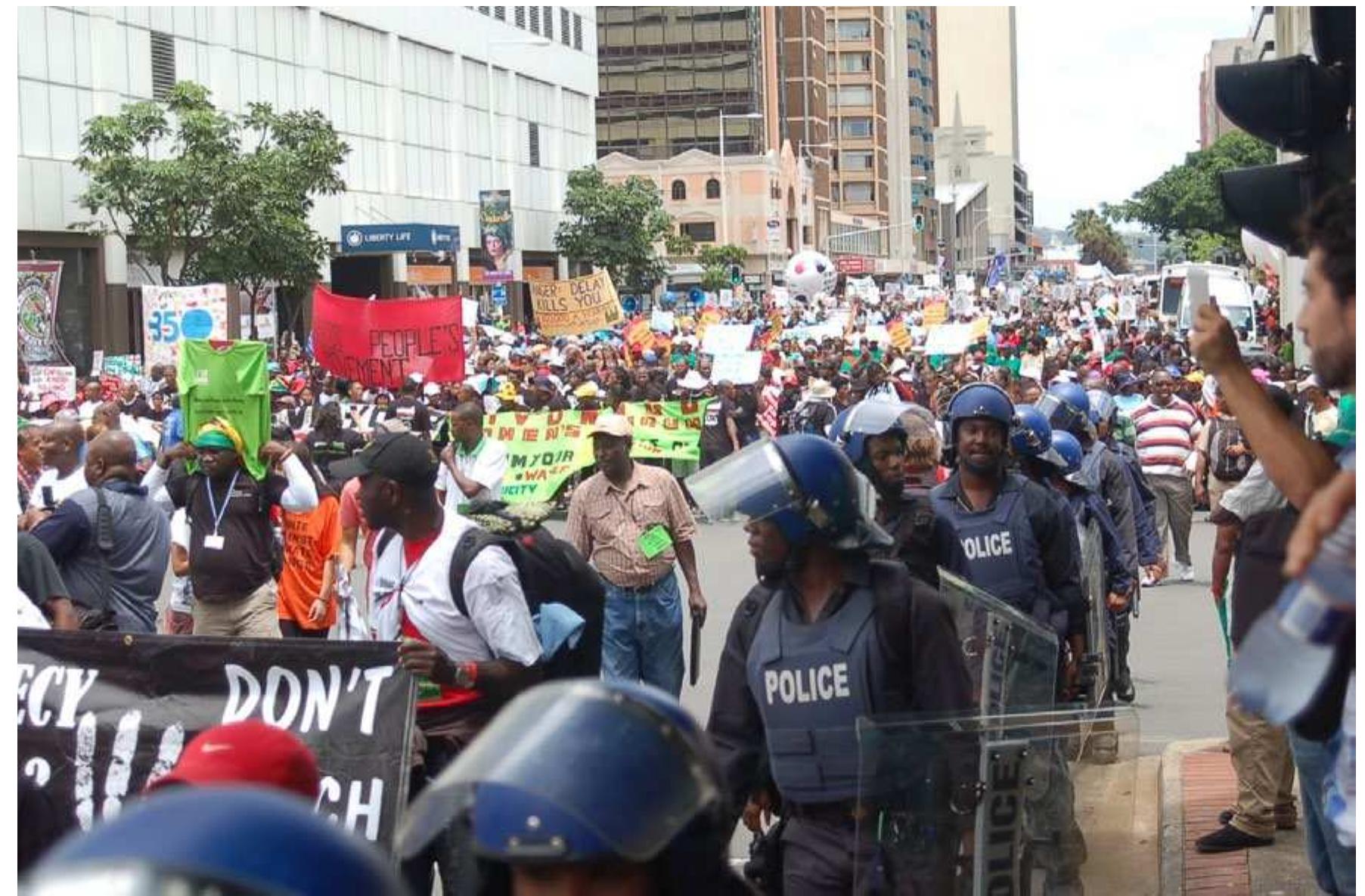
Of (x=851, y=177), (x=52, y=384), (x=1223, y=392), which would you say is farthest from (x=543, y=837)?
(x=851, y=177)

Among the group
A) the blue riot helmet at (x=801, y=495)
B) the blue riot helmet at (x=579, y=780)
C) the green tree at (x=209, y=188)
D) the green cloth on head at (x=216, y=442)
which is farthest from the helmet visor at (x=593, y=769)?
the green tree at (x=209, y=188)

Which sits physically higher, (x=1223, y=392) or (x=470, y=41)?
(x=470, y=41)

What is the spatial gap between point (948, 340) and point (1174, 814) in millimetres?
28454

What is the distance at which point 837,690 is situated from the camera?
5035mm

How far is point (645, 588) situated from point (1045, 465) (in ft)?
5.98

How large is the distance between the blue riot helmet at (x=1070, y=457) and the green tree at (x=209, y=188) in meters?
30.0

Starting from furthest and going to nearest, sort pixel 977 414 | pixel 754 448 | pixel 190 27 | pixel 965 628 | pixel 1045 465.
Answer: pixel 190 27 < pixel 1045 465 < pixel 977 414 < pixel 965 628 < pixel 754 448

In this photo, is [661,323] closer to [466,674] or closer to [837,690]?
[466,674]

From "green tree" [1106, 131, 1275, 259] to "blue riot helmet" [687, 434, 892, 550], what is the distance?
97386 millimetres

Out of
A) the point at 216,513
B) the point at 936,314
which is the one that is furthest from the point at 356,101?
the point at 216,513

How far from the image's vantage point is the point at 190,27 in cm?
4869

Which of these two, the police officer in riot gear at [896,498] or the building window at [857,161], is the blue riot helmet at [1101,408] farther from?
the building window at [857,161]

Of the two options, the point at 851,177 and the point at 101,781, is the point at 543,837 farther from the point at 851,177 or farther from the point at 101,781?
the point at 851,177

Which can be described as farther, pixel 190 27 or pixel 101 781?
pixel 190 27
